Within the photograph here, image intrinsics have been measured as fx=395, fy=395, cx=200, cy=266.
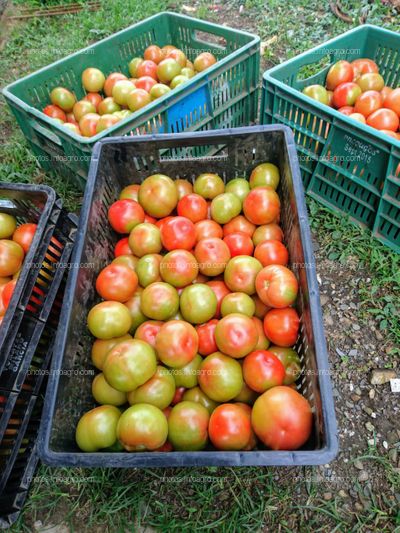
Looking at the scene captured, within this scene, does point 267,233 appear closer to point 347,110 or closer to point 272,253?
point 272,253

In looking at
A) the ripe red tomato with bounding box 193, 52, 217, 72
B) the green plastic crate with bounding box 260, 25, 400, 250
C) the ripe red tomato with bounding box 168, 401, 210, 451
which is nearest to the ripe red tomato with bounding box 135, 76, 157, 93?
the ripe red tomato with bounding box 193, 52, 217, 72

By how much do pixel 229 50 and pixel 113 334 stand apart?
10.2 ft

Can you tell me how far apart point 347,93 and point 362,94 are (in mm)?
117

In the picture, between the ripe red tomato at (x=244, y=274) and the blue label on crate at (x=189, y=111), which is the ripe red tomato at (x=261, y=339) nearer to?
the ripe red tomato at (x=244, y=274)

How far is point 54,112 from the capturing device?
3.58 meters

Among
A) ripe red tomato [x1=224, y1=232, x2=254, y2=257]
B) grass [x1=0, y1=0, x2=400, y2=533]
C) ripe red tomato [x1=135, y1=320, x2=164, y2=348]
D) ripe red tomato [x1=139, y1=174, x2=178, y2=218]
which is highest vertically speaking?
ripe red tomato [x1=139, y1=174, x2=178, y2=218]

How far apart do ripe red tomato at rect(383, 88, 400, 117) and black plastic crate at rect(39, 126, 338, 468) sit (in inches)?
48.6

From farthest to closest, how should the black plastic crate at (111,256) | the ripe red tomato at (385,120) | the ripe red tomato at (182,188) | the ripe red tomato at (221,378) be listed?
the ripe red tomato at (385,120), the ripe red tomato at (182,188), the ripe red tomato at (221,378), the black plastic crate at (111,256)

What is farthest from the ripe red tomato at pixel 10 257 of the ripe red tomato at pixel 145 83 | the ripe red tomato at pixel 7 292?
the ripe red tomato at pixel 145 83

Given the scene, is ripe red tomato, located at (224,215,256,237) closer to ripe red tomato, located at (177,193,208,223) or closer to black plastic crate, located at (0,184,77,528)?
ripe red tomato, located at (177,193,208,223)

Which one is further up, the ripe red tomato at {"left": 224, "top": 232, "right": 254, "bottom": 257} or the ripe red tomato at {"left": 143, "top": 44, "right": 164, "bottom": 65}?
the ripe red tomato at {"left": 143, "top": 44, "right": 164, "bottom": 65}

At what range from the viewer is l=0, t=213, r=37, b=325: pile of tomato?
2.26 metres

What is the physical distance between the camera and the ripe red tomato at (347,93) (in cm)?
321

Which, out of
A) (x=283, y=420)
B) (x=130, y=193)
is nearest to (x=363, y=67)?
(x=130, y=193)
